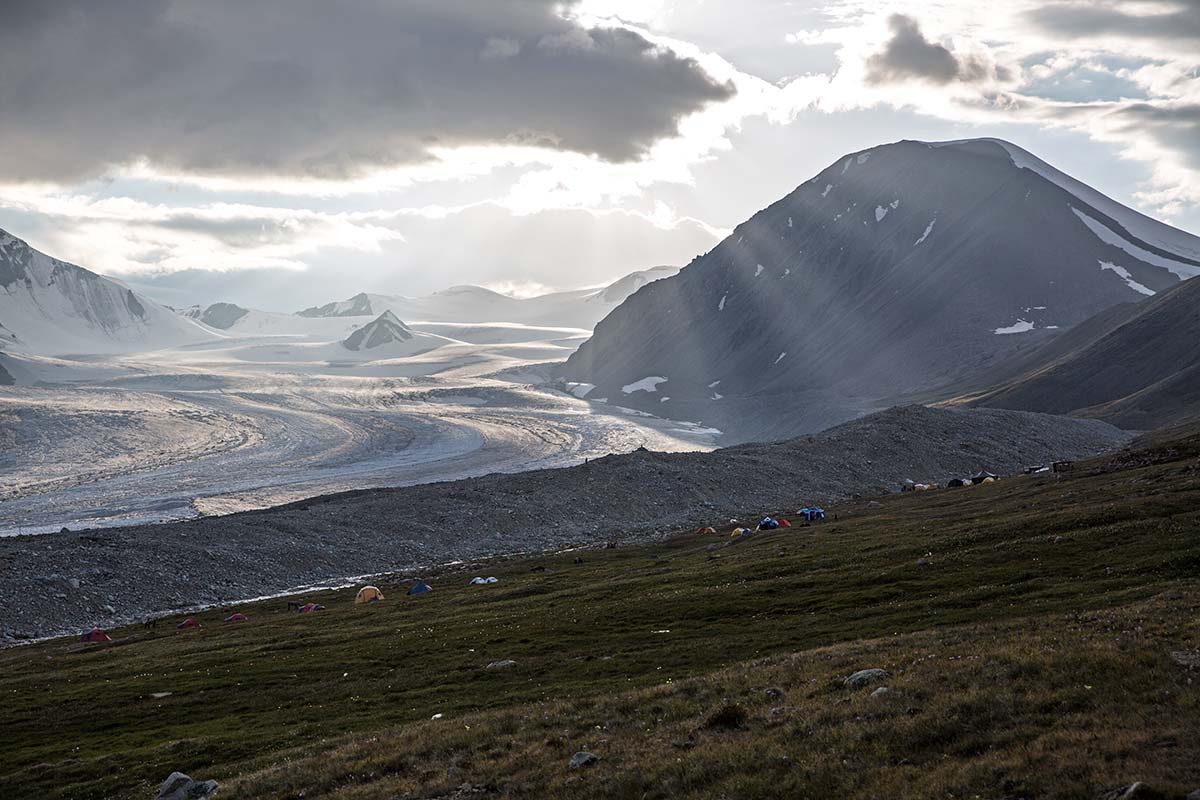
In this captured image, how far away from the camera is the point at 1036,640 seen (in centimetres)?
2239

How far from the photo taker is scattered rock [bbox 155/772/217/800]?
23275 mm

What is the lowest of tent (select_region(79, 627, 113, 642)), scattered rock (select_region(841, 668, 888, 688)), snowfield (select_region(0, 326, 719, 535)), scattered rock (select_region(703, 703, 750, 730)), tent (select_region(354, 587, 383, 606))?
tent (select_region(79, 627, 113, 642))

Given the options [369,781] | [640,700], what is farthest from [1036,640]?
[369,781]

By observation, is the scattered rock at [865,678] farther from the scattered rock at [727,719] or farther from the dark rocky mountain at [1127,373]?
the dark rocky mountain at [1127,373]

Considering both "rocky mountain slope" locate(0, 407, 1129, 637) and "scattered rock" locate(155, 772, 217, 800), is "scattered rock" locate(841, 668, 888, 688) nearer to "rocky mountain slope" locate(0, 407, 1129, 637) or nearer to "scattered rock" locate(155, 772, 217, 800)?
"scattered rock" locate(155, 772, 217, 800)

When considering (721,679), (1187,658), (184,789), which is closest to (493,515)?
(721,679)

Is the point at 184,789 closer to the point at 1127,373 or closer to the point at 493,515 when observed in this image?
the point at 493,515

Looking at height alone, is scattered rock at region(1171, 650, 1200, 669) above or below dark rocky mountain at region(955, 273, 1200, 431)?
below

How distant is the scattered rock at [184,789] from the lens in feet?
76.4

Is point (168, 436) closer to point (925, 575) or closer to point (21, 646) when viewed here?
point (21, 646)

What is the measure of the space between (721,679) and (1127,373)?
513 feet

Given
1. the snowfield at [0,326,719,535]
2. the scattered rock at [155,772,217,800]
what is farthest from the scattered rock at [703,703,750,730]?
the snowfield at [0,326,719,535]

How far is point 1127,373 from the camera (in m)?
157

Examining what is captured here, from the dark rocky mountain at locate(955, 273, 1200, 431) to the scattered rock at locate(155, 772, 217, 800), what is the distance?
139430mm
